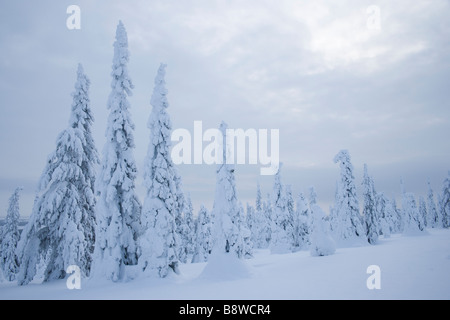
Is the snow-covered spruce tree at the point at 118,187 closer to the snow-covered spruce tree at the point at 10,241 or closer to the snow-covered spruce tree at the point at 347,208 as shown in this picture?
the snow-covered spruce tree at the point at 10,241

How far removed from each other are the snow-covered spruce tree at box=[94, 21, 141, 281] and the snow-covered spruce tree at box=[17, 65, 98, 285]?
2776 millimetres

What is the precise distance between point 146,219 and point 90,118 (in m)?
10.9

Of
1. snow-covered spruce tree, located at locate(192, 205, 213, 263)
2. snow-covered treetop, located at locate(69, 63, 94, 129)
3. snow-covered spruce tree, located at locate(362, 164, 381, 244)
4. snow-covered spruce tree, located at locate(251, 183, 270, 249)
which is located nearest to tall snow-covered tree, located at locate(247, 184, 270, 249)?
snow-covered spruce tree, located at locate(251, 183, 270, 249)

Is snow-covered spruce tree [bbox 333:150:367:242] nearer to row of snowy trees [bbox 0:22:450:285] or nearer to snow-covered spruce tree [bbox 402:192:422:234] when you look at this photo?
snow-covered spruce tree [bbox 402:192:422:234]

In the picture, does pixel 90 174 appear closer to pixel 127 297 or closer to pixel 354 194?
pixel 127 297

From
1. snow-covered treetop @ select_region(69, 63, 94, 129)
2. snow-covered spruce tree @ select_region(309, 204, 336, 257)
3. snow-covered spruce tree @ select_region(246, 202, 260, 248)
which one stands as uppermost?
snow-covered treetop @ select_region(69, 63, 94, 129)

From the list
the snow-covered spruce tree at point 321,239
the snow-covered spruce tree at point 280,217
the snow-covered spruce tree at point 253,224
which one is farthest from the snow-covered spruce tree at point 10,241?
the snow-covered spruce tree at point 253,224

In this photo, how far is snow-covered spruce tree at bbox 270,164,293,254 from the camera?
46188mm

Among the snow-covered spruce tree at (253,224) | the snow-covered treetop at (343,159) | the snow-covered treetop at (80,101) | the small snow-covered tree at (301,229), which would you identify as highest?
the snow-covered treetop at (80,101)

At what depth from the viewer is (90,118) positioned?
2325cm

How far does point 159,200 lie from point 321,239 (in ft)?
58.0

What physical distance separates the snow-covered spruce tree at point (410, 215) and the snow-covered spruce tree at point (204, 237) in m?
35.2

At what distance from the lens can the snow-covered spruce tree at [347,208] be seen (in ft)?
120
